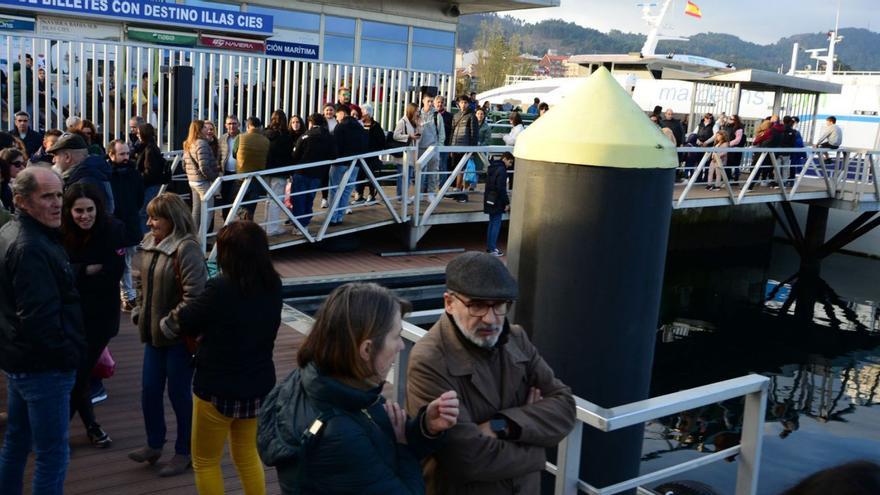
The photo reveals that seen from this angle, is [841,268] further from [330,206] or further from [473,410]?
[473,410]

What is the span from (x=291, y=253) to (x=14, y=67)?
428cm

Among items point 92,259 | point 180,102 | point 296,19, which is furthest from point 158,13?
point 92,259

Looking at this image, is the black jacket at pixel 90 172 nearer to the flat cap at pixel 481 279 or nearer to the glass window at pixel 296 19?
the flat cap at pixel 481 279

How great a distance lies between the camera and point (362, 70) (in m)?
14.3

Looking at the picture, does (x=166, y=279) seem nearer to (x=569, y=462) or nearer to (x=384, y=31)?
(x=569, y=462)

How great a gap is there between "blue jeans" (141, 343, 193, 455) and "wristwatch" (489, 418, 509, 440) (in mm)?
2270

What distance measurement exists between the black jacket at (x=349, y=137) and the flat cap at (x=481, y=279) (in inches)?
334

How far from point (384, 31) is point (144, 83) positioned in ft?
29.1

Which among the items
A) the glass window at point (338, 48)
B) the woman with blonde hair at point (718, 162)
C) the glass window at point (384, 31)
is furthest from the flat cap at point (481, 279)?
the glass window at point (384, 31)

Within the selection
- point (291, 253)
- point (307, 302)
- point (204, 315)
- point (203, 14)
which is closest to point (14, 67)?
point (203, 14)

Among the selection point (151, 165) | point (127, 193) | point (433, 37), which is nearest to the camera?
point (127, 193)

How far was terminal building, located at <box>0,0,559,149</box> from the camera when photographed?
35.7 feet

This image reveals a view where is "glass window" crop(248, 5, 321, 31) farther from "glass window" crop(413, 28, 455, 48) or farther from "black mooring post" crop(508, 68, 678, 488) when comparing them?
"black mooring post" crop(508, 68, 678, 488)

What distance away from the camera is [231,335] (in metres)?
3.66
